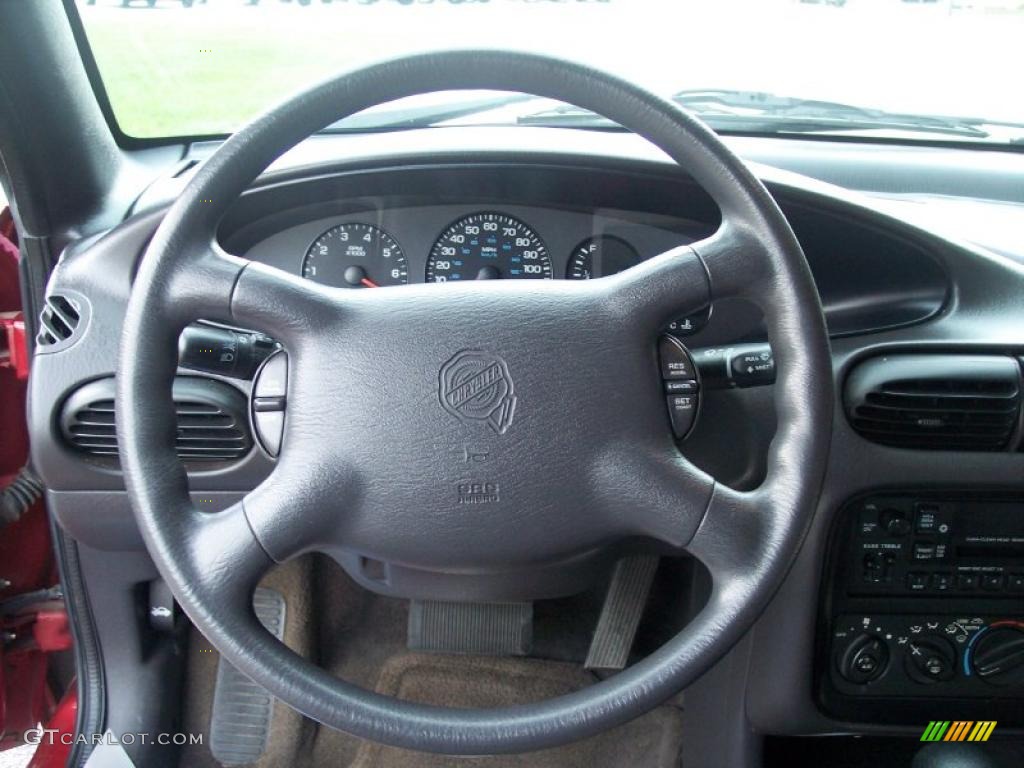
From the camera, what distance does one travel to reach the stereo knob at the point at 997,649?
1.35 m

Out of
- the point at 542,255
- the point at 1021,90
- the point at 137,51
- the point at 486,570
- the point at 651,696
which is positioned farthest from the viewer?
the point at 1021,90

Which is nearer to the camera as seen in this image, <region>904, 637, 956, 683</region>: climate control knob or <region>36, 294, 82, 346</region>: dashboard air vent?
<region>36, 294, 82, 346</region>: dashboard air vent

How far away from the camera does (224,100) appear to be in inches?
61.2

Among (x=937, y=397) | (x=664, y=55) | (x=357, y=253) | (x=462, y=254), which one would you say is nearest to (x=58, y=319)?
(x=357, y=253)

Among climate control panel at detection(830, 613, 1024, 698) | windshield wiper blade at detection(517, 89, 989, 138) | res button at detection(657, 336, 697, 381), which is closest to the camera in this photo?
res button at detection(657, 336, 697, 381)

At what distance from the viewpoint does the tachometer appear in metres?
1.36

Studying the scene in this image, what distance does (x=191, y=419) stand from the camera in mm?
1233

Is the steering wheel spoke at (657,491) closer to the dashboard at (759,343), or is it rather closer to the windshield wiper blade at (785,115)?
the dashboard at (759,343)

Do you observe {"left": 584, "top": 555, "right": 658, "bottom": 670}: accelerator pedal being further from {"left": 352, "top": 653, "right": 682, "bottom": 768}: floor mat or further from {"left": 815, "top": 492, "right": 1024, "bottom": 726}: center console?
{"left": 815, "top": 492, "right": 1024, "bottom": 726}: center console

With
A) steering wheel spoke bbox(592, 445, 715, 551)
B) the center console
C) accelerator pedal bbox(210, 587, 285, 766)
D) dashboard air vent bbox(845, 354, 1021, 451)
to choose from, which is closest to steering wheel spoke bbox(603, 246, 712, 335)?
steering wheel spoke bbox(592, 445, 715, 551)

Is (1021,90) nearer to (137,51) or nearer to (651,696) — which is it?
(651,696)

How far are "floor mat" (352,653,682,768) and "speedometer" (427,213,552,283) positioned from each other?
28.5 inches

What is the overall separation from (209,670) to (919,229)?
4.49ft

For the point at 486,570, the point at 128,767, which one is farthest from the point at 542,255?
the point at 128,767
